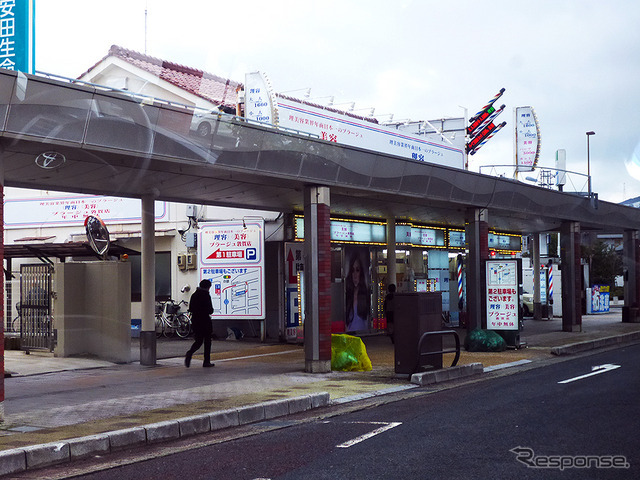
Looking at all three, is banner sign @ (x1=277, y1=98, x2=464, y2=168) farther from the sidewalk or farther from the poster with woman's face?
the sidewalk

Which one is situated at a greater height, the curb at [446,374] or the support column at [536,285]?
the support column at [536,285]

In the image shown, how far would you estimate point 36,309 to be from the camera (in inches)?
731

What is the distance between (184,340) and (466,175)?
10148 millimetres

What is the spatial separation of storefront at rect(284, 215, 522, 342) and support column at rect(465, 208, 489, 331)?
4098 millimetres

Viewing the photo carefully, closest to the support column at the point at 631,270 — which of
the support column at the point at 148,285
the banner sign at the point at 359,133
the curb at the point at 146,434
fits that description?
the banner sign at the point at 359,133

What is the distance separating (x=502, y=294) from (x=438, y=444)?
12737 millimetres

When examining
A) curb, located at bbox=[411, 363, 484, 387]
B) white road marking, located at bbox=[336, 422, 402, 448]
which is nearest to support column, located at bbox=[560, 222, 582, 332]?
curb, located at bbox=[411, 363, 484, 387]

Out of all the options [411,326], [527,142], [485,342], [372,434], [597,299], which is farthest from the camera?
[597,299]

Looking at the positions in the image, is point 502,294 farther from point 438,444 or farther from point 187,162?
point 438,444

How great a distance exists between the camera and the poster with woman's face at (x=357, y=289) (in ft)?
81.9

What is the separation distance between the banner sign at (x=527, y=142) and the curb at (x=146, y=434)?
21.0 metres

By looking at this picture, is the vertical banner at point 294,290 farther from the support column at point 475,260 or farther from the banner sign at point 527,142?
the banner sign at point 527,142

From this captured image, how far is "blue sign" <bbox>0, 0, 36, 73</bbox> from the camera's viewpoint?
35.2ft

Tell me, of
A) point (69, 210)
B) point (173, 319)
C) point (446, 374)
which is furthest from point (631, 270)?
point (69, 210)
